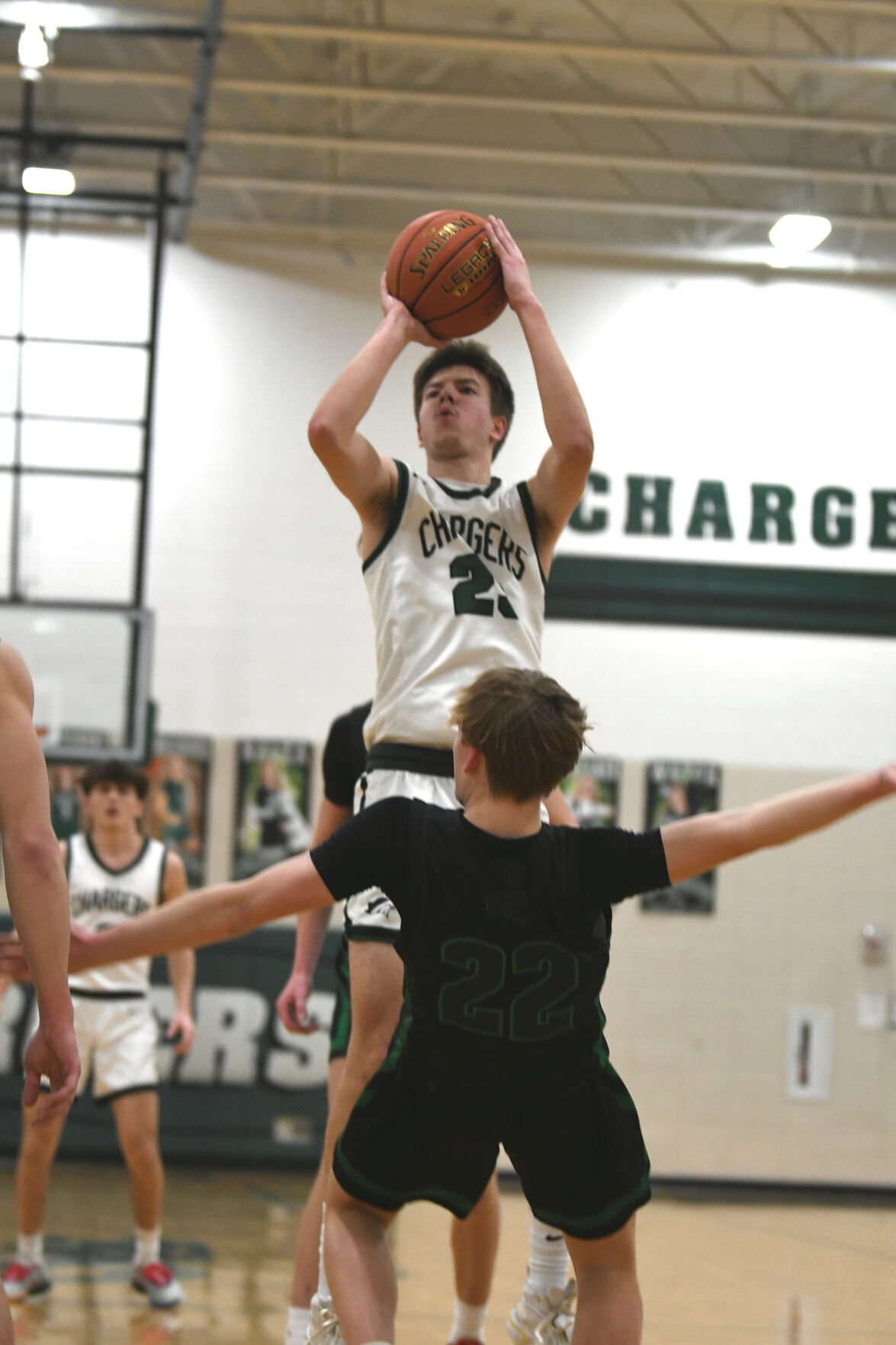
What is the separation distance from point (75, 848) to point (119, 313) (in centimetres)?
401

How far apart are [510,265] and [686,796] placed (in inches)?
242

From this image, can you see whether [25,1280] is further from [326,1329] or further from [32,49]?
[32,49]

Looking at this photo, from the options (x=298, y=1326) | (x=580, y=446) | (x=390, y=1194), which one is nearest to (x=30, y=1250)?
(x=298, y=1326)

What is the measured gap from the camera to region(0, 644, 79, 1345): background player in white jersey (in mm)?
2373

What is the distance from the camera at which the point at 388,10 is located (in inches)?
320

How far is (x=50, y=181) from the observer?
8609mm

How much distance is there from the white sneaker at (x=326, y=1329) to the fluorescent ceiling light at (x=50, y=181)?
7022 millimetres

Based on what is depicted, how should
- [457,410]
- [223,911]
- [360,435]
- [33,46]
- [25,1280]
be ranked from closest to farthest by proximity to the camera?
[223,911], [360,435], [457,410], [25,1280], [33,46]

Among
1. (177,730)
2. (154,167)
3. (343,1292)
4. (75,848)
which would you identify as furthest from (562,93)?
(343,1292)

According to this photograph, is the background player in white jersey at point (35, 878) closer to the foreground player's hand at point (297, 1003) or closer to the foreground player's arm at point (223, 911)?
the foreground player's arm at point (223, 911)

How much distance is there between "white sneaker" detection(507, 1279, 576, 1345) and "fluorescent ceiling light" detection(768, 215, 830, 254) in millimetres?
6921

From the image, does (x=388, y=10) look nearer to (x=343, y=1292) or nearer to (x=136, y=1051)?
(x=136, y=1051)

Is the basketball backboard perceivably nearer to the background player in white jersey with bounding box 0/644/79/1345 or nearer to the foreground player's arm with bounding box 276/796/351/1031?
the foreground player's arm with bounding box 276/796/351/1031

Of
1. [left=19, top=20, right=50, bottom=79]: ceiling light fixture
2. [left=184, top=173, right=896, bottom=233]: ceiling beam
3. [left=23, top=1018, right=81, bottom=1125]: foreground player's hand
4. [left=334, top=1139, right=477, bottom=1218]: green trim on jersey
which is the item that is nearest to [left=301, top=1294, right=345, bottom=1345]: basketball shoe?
[left=334, top=1139, right=477, bottom=1218]: green trim on jersey
